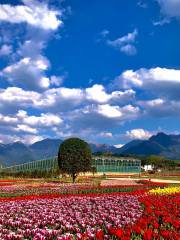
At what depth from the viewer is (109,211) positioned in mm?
15164

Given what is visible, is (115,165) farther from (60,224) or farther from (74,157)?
(60,224)

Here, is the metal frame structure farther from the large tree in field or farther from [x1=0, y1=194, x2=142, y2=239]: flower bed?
[x1=0, y1=194, x2=142, y2=239]: flower bed

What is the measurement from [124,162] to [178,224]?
378 feet

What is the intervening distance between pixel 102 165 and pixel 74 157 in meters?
60.1

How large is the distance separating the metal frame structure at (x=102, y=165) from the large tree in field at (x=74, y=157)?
42.2m

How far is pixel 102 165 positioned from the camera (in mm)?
114562

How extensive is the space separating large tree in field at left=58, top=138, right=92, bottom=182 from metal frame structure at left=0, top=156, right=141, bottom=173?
138ft

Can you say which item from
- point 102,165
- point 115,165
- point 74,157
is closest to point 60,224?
point 74,157

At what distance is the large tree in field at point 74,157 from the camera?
2172 inches

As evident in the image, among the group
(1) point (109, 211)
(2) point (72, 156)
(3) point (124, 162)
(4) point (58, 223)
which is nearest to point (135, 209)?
(1) point (109, 211)

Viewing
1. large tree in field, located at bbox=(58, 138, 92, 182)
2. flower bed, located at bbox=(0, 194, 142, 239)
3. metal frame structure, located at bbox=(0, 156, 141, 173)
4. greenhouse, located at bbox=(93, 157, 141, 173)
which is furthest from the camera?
greenhouse, located at bbox=(93, 157, 141, 173)

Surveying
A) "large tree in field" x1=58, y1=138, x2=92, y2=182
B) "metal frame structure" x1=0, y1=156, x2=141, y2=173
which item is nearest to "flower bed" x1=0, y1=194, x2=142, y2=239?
"large tree in field" x1=58, y1=138, x2=92, y2=182

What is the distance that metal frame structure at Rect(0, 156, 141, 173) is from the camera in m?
104

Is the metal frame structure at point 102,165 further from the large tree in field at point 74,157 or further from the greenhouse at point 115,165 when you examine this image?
the large tree in field at point 74,157
